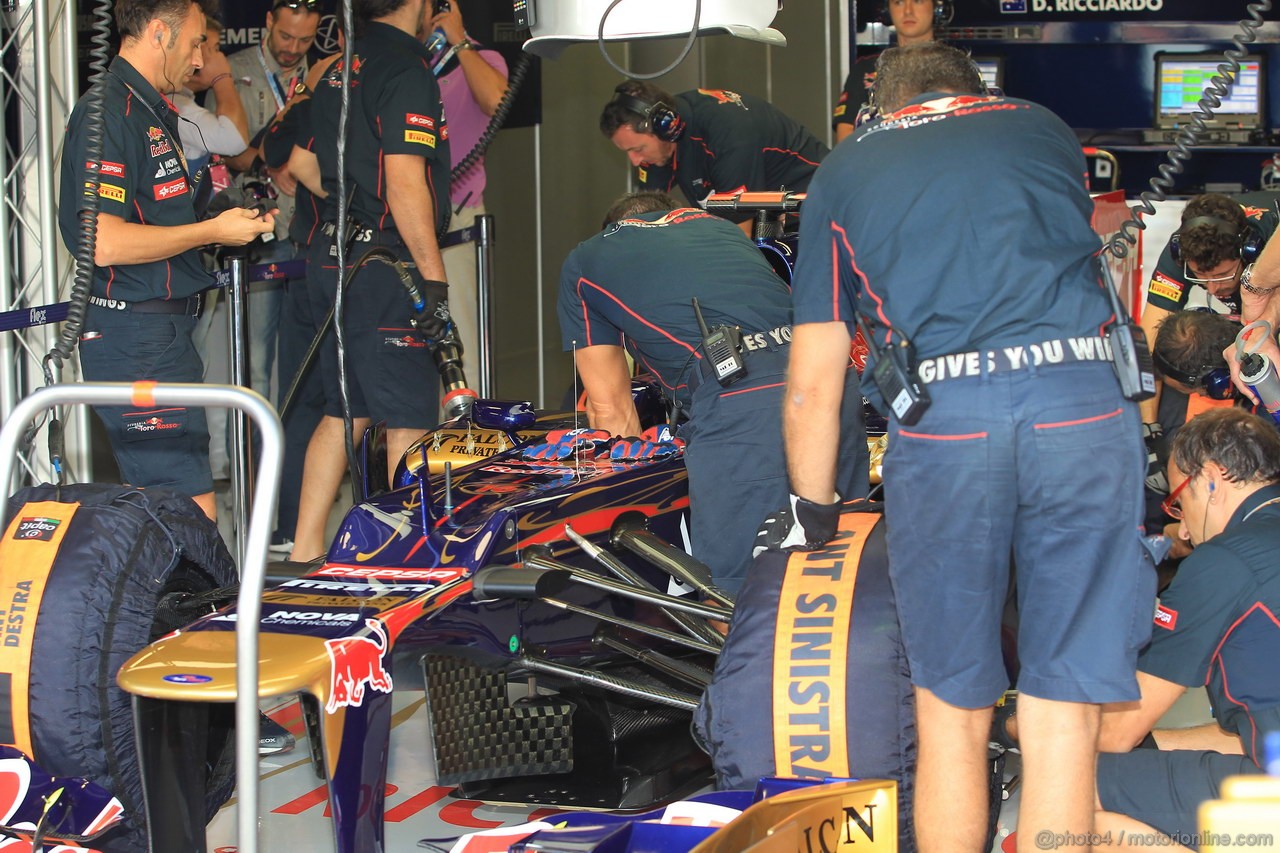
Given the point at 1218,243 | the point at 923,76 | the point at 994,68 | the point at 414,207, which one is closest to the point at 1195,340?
the point at 1218,243

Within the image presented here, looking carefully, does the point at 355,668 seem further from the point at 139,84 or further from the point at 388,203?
the point at 388,203

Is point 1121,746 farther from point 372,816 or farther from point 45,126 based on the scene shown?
point 45,126

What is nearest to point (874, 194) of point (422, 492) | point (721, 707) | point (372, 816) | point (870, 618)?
point (870, 618)

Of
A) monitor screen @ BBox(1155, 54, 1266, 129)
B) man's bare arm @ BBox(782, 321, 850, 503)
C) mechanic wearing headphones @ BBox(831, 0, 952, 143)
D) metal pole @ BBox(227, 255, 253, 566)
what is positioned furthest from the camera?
monitor screen @ BBox(1155, 54, 1266, 129)

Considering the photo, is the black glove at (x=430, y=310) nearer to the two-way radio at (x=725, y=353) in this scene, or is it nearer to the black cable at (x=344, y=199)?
the black cable at (x=344, y=199)

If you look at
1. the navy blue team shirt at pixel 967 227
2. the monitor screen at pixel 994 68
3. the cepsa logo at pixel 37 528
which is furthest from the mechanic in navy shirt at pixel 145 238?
the monitor screen at pixel 994 68

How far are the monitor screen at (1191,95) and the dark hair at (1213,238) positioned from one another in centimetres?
501

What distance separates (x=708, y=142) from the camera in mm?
5863

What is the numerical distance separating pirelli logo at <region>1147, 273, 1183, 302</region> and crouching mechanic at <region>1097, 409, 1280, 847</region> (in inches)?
86.3

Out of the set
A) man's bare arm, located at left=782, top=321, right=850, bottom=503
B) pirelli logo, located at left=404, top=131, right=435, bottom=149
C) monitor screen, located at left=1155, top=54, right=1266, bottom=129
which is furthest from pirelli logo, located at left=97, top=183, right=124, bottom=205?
A: monitor screen, located at left=1155, top=54, right=1266, bottom=129

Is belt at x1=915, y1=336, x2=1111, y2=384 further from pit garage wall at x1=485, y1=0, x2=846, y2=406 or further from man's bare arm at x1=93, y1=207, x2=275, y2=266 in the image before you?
pit garage wall at x1=485, y1=0, x2=846, y2=406

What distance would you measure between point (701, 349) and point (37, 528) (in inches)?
63.8

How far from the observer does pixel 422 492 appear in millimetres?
3258

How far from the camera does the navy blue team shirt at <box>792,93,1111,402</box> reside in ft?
8.39
